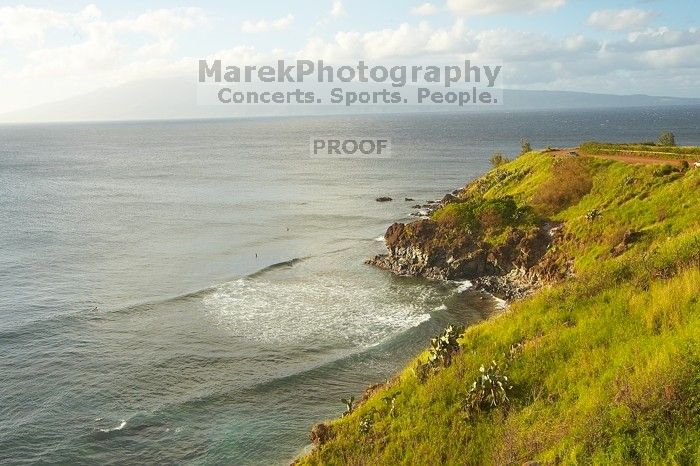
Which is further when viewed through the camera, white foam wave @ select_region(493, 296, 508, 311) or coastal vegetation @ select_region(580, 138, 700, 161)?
coastal vegetation @ select_region(580, 138, 700, 161)

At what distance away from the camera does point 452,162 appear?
165 metres

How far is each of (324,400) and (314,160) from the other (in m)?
158

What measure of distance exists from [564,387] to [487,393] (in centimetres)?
282

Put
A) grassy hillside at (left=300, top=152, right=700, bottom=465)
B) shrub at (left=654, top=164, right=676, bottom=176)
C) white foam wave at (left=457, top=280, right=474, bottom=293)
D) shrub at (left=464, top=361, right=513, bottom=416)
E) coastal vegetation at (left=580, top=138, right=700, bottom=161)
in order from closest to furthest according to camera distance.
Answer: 1. grassy hillside at (left=300, top=152, right=700, bottom=465)
2. shrub at (left=464, top=361, right=513, bottom=416)
3. shrub at (left=654, top=164, right=676, bottom=176)
4. white foam wave at (left=457, top=280, right=474, bottom=293)
5. coastal vegetation at (left=580, top=138, right=700, bottom=161)

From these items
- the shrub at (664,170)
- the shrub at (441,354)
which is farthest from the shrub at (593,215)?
the shrub at (441,354)

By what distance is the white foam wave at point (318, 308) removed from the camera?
46.0 m

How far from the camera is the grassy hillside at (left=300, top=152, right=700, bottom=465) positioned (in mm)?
16922

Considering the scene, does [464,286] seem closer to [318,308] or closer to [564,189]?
[318,308]

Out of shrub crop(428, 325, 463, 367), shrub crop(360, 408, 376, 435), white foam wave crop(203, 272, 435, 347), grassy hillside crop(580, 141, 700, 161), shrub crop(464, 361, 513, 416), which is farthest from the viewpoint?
grassy hillside crop(580, 141, 700, 161)

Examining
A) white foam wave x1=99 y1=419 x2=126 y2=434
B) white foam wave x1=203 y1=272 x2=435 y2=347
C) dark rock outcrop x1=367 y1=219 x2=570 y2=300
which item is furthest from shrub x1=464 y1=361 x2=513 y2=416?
dark rock outcrop x1=367 y1=219 x2=570 y2=300

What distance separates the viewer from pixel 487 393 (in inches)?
872

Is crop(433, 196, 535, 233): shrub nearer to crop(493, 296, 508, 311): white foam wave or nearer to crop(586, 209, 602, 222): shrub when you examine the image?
crop(586, 209, 602, 222): shrub

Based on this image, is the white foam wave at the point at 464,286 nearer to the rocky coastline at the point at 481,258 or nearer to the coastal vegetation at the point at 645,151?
the rocky coastline at the point at 481,258

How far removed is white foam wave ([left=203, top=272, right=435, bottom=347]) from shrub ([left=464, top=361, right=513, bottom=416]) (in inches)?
851
